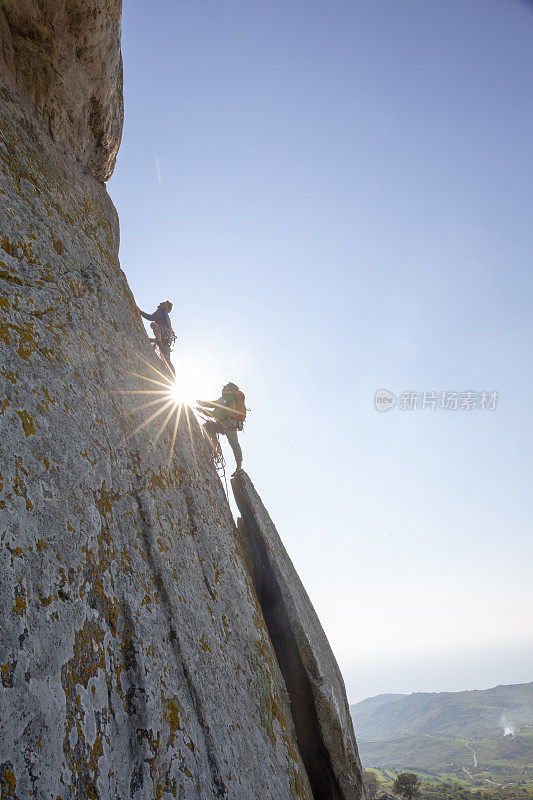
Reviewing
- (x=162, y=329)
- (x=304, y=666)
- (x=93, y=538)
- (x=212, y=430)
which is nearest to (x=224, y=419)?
(x=212, y=430)

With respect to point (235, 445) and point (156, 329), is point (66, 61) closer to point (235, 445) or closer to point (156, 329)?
point (156, 329)

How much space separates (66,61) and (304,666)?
1439 centimetres

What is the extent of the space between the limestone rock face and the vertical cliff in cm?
3

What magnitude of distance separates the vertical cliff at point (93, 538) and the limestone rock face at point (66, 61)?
0.11ft

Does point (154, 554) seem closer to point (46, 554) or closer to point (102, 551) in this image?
point (102, 551)

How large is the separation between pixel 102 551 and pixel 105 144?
11.1m

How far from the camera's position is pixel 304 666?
32.2 feet

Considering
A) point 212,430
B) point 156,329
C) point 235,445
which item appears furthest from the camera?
point 156,329

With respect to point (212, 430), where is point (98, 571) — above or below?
below

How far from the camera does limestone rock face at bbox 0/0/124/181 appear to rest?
8336mm

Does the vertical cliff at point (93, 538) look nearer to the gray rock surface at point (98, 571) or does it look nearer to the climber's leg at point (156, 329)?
the gray rock surface at point (98, 571)

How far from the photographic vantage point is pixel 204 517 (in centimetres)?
805

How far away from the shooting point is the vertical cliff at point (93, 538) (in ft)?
12.6

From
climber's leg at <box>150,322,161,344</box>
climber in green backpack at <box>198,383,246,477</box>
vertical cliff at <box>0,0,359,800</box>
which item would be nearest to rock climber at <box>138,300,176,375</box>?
climber's leg at <box>150,322,161,344</box>
